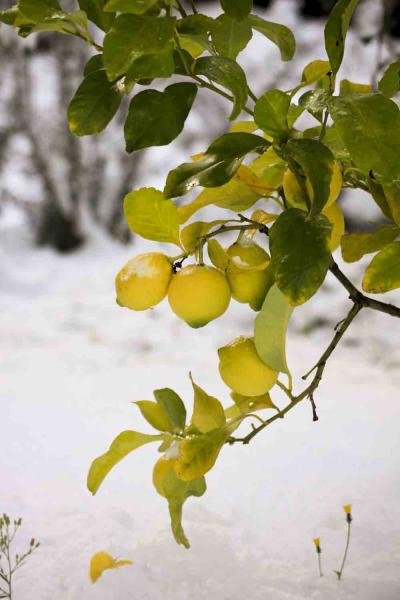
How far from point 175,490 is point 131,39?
1.01 feet

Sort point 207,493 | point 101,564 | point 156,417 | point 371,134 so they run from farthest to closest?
point 207,493, point 101,564, point 156,417, point 371,134

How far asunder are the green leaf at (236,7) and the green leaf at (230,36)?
0.04 meters

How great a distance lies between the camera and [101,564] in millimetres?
630

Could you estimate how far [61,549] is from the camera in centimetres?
68

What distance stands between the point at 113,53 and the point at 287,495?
0.64 metres

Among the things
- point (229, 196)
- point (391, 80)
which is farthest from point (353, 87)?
point (229, 196)

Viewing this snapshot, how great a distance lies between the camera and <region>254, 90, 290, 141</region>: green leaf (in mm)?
311

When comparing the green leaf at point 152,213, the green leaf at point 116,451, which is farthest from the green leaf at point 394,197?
the green leaf at point 116,451

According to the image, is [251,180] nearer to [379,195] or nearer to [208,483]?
[379,195]

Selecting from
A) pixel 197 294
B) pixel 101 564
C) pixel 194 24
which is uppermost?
pixel 194 24

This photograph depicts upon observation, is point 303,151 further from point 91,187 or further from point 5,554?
point 91,187

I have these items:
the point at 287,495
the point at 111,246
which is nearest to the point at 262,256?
the point at 287,495

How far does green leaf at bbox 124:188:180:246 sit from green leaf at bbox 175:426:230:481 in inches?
5.1

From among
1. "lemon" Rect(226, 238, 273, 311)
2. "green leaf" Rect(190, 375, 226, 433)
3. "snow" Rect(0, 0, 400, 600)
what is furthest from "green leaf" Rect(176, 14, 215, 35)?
"snow" Rect(0, 0, 400, 600)
